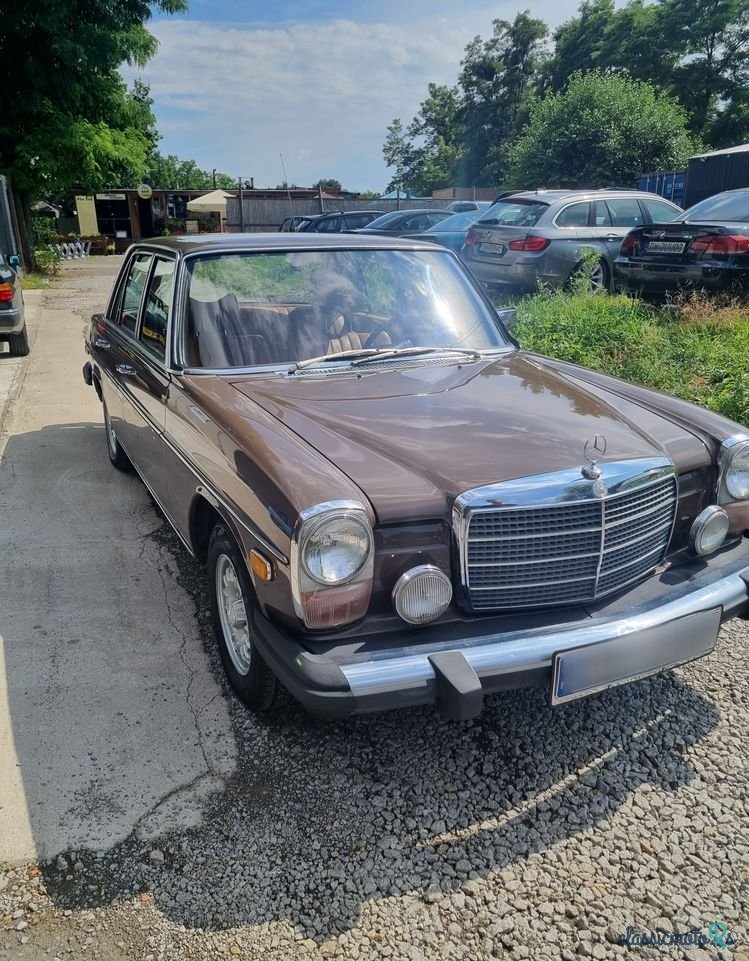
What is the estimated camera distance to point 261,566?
2371 mm

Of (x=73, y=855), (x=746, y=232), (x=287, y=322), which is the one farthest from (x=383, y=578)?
(x=746, y=232)

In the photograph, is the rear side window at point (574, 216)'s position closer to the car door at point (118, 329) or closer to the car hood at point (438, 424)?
the car door at point (118, 329)

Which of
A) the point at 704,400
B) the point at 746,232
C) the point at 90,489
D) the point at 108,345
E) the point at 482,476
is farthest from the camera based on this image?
the point at 746,232

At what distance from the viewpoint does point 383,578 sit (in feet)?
7.45

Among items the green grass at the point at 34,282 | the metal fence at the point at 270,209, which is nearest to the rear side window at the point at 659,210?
the green grass at the point at 34,282

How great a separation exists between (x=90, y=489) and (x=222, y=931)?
3737 millimetres

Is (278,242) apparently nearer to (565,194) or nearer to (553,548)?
(553,548)

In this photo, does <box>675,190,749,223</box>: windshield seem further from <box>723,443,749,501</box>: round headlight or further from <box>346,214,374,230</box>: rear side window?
<box>346,214,374,230</box>: rear side window

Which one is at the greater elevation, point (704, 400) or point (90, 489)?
point (704, 400)

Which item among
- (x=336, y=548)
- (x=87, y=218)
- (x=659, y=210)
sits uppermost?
(x=87, y=218)

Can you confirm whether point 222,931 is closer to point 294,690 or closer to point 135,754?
point 294,690

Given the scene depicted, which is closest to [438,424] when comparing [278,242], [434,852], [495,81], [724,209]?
[434,852]

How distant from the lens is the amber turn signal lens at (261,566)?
2320 millimetres

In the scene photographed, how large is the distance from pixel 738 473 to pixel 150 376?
268 centimetres
